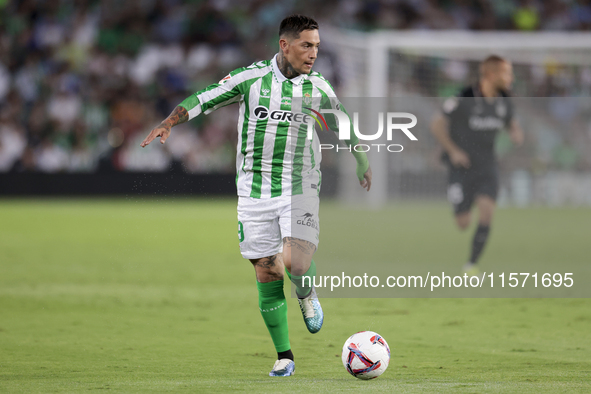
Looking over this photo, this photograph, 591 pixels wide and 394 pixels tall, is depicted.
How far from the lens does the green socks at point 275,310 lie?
4371 mm

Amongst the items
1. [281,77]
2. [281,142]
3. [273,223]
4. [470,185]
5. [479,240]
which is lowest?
[479,240]

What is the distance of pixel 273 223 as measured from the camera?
4.41 meters

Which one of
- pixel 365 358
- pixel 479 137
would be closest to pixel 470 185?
pixel 479 137

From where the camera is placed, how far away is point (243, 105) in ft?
14.8

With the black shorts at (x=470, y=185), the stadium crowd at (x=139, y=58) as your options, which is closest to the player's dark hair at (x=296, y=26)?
the black shorts at (x=470, y=185)

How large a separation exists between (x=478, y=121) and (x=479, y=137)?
174 mm

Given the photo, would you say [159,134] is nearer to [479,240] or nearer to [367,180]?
[367,180]

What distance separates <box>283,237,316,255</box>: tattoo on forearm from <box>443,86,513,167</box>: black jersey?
13.1 feet

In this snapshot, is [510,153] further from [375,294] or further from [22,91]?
[22,91]

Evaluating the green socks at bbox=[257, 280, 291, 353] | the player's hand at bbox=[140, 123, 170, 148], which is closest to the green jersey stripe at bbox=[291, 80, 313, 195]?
the green socks at bbox=[257, 280, 291, 353]

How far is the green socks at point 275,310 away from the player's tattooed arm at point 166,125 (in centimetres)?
99

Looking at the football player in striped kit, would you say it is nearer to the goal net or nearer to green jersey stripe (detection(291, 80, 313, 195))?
green jersey stripe (detection(291, 80, 313, 195))

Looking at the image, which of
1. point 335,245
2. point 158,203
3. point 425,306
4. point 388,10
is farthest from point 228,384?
point 388,10

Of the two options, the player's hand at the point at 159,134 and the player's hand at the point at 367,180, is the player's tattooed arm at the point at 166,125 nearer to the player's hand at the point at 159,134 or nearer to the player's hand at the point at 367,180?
the player's hand at the point at 159,134
